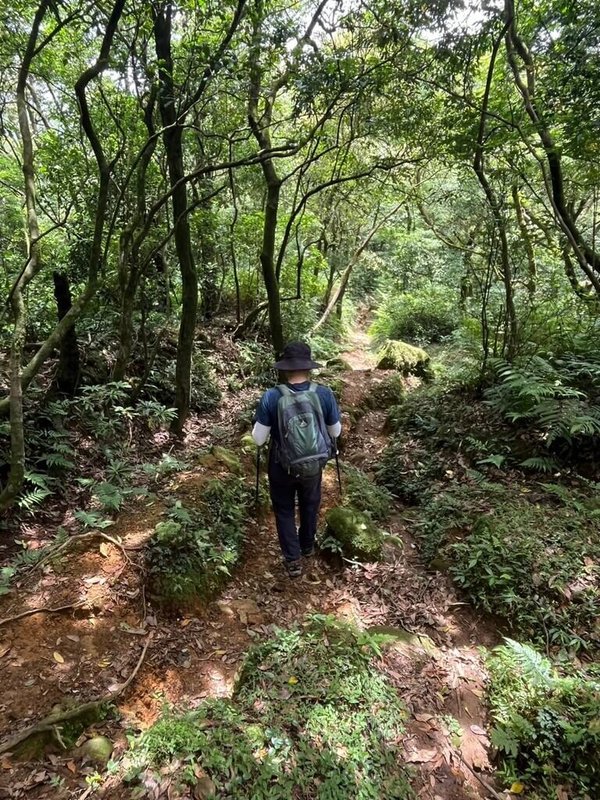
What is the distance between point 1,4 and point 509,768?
10.6 m

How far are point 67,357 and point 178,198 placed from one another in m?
3.11

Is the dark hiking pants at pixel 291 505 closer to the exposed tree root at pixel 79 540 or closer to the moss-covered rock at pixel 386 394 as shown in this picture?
the exposed tree root at pixel 79 540

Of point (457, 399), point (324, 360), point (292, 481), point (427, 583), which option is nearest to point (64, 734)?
point (292, 481)

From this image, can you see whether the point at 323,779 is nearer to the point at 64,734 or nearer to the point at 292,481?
the point at 64,734

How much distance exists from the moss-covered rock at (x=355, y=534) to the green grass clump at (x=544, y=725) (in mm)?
1878

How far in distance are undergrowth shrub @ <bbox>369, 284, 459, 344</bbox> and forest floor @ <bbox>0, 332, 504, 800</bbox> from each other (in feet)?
44.3

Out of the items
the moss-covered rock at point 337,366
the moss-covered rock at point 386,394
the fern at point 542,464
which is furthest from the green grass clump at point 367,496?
the moss-covered rock at point 337,366

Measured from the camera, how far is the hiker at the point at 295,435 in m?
4.51

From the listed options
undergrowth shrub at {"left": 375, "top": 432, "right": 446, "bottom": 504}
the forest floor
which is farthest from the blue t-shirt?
undergrowth shrub at {"left": 375, "top": 432, "right": 446, "bottom": 504}

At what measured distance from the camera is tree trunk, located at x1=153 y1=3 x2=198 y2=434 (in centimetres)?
591

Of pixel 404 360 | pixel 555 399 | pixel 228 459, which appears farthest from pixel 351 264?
pixel 228 459

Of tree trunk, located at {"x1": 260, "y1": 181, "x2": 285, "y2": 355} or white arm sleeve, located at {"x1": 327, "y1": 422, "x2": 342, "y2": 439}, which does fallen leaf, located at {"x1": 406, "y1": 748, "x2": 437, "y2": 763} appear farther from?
tree trunk, located at {"x1": 260, "y1": 181, "x2": 285, "y2": 355}

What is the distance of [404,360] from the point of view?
A: 45.5 feet

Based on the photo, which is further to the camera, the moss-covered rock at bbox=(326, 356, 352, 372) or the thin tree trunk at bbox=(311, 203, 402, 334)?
the thin tree trunk at bbox=(311, 203, 402, 334)
